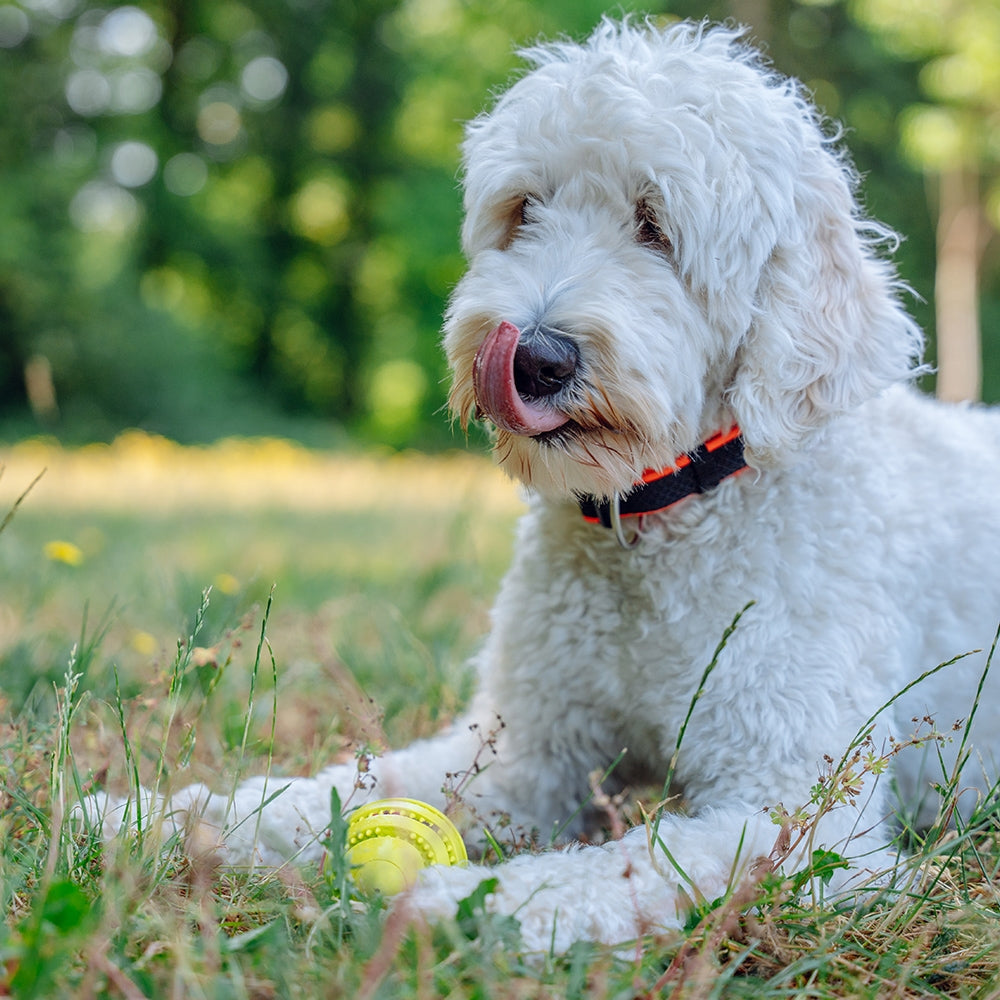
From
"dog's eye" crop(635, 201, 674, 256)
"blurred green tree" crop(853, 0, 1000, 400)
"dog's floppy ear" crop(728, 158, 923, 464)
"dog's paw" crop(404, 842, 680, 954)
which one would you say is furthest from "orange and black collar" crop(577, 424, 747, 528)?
"blurred green tree" crop(853, 0, 1000, 400)

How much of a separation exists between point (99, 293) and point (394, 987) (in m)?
17.5

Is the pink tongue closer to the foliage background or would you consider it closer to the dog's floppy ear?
the dog's floppy ear

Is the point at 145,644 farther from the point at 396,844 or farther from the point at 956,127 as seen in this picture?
the point at 956,127

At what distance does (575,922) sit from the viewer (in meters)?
1.84

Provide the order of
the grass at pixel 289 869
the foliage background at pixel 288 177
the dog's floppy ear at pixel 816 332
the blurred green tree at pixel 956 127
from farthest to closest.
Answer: the foliage background at pixel 288 177, the blurred green tree at pixel 956 127, the dog's floppy ear at pixel 816 332, the grass at pixel 289 869

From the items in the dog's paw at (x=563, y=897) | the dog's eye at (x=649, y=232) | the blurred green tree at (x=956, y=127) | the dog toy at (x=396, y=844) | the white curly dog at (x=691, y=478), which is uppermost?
the blurred green tree at (x=956, y=127)

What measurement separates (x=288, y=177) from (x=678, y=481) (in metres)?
24.0

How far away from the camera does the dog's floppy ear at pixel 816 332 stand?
8.03ft

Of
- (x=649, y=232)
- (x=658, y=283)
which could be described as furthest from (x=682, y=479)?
(x=649, y=232)

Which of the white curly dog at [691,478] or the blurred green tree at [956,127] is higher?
the blurred green tree at [956,127]

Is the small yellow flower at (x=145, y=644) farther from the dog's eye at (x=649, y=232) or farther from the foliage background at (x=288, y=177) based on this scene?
the foliage background at (x=288, y=177)

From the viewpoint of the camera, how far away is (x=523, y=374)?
7.54 ft

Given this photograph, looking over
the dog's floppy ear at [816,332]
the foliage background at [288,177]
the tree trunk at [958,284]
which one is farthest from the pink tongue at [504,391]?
the tree trunk at [958,284]

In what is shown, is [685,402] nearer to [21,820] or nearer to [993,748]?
[993,748]
